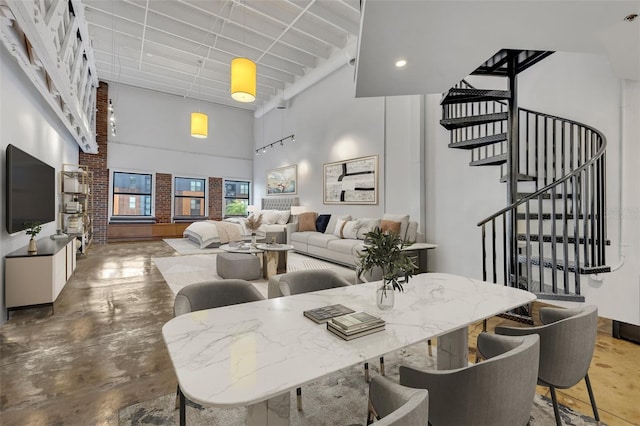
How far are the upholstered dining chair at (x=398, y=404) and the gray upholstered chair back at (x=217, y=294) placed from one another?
0.98 m

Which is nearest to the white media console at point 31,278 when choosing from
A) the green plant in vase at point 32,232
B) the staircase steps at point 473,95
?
the green plant in vase at point 32,232

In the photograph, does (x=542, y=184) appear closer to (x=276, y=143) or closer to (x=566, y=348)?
(x=566, y=348)

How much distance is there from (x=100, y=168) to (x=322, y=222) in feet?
21.6

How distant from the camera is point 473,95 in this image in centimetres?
357

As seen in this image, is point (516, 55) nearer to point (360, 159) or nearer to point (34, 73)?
point (360, 159)

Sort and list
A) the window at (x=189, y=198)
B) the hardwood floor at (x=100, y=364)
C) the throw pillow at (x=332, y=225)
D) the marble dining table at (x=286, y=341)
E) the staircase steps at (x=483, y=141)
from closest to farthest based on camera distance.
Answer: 1. the marble dining table at (x=286, y=341)
2. the hardwood floor at (x=100, y=364)
3. the staircase steps at (x=483, y=141)
4. the throw pillow at (x=332, y=225)
5. the window at (x=189, y=198)

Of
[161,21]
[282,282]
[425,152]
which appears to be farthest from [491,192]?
[161,21]

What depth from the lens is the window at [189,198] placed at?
10016mm

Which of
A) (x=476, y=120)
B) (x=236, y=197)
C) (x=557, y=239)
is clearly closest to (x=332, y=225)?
(x=476, y=120)

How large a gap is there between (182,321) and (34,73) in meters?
3.78

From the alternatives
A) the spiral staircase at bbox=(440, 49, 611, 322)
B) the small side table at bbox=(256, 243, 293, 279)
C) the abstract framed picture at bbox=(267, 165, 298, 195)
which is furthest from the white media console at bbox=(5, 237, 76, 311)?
the abstract framed picture at bbox=(267, 165, 298, 195)

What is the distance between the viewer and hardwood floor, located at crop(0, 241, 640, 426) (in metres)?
1.85

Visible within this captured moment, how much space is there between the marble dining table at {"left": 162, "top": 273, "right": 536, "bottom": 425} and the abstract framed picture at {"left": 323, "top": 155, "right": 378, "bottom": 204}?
15.4 feet

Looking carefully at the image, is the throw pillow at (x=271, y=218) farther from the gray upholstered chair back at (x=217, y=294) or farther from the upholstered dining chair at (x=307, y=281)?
the gray upholstered chair back at (x=217, y=294)
